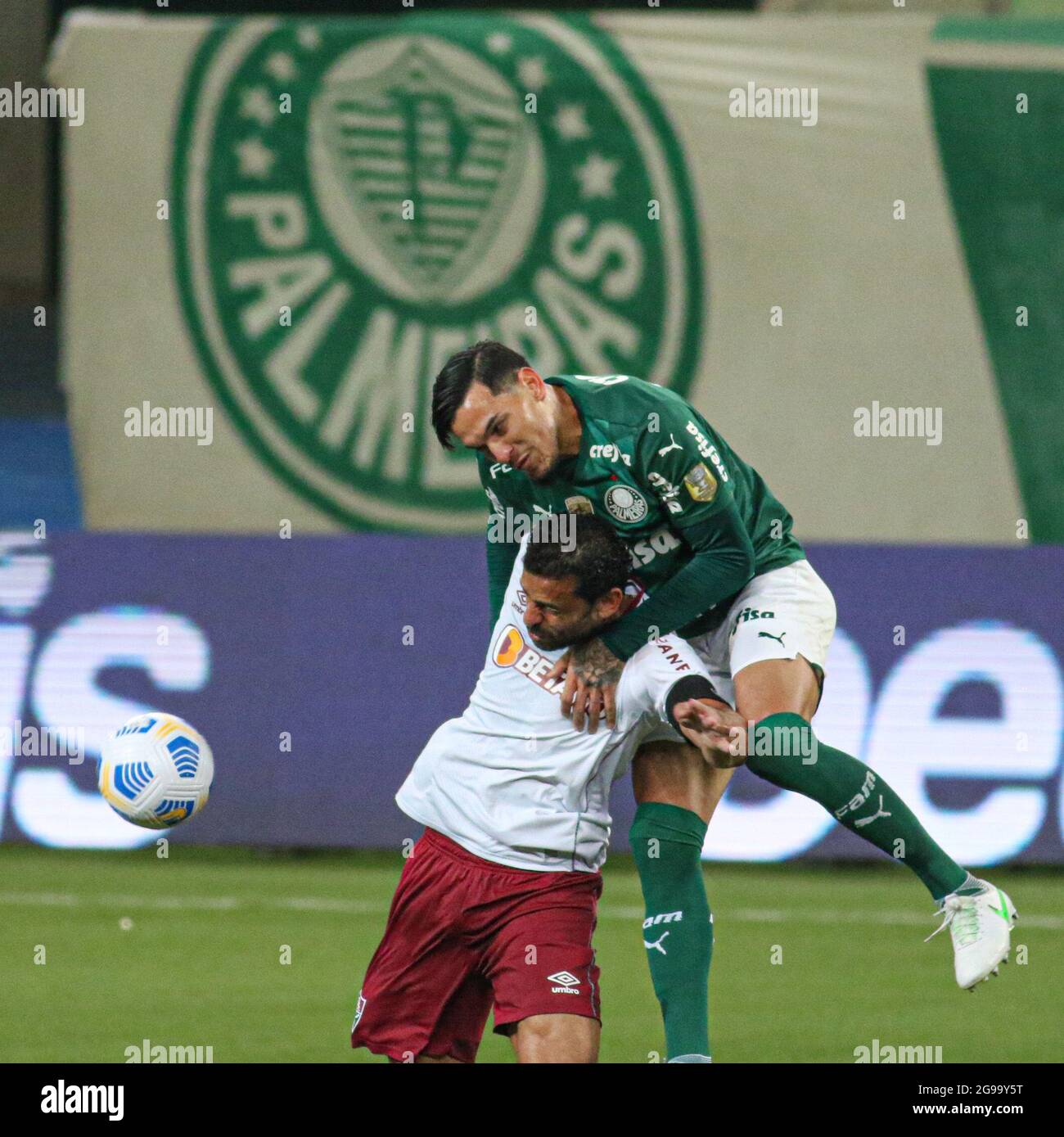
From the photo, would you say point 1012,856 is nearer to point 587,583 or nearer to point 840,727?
point 840,727

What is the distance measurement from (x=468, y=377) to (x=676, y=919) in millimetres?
1557

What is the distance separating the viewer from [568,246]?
12969 millimetres

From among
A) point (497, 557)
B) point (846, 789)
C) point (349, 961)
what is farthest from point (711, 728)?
point (349, 961)

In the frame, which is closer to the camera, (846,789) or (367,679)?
(846,789)

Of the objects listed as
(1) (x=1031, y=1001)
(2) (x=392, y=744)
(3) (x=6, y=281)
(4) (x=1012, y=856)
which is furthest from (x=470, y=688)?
(3) (x=6, y=281)

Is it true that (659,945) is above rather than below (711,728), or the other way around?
below

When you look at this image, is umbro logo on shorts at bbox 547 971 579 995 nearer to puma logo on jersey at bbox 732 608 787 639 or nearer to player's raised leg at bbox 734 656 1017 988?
player's raised leg at bbox 734 656 1017 988

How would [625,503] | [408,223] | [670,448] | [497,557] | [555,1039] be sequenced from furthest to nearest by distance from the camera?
1. [408,223]
2. [497,557]
3. [625,503]
4. [670,448]
5. [555,1039]

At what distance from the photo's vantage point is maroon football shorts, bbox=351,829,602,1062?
5.14m

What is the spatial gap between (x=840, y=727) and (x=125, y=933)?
360 centimetres

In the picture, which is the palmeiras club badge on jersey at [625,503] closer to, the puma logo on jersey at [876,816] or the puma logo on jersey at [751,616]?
the puma logo on jersey at [751,616]

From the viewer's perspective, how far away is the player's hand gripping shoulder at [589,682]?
5.27m

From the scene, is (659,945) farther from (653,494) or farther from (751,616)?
(653,494)

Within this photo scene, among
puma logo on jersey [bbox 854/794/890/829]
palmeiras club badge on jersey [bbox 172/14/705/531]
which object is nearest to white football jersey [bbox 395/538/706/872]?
puma logo on jersey [bbox 854/794/890/829]
